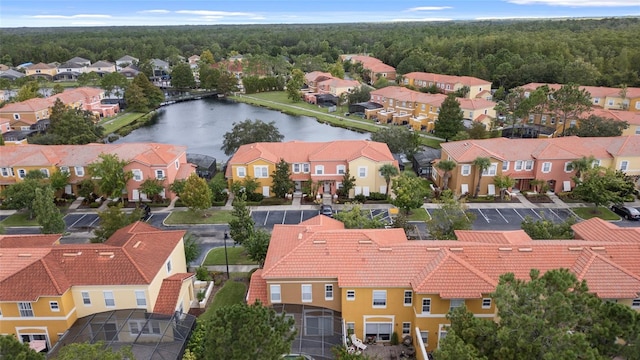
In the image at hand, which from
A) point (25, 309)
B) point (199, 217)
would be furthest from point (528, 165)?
point (25, 309)

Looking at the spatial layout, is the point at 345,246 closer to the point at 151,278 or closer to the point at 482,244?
the point at 482,244

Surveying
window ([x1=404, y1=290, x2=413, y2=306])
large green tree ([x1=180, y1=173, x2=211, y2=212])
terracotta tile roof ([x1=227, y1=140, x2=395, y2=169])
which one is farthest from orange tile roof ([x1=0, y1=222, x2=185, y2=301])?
terracotta tile roof ([x1=227, y1=140, x2=395, y2=169])

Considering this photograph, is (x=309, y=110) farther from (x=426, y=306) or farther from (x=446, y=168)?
(x=426, y=306)

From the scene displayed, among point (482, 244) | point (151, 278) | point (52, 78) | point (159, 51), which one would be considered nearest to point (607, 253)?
point (482, 244)

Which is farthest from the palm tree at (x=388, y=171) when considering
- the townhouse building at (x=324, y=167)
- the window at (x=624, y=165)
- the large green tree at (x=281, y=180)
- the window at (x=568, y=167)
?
the window at (x=624, y=165)

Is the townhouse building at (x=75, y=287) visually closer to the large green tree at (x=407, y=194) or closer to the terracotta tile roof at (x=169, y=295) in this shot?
the terracotta tile roof at (x=169, y=295)

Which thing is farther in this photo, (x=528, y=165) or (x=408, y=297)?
(x=528, y=165)
